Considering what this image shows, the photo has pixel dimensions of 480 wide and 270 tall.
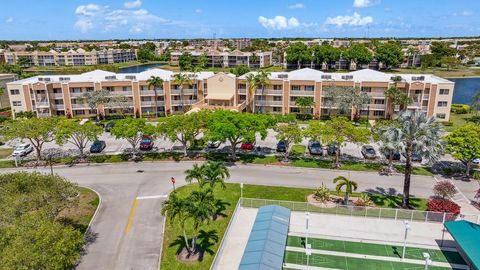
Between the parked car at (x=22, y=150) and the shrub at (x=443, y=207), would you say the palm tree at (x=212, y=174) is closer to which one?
the shrub at (x=443, y=207)

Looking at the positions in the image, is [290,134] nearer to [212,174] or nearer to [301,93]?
[212,174]

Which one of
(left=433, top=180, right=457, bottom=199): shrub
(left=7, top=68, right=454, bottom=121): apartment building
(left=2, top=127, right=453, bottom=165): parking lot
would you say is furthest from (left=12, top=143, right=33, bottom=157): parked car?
(left=433, top=180, right=457, bottom=199): shrub

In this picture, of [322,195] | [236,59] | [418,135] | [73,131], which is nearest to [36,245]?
[322,195]

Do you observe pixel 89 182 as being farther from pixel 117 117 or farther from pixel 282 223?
pixel 117 117

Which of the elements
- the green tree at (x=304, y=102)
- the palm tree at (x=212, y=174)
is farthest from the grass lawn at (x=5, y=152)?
the green tree at (x=304, y=102)

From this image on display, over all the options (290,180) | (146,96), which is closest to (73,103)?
(146,96)

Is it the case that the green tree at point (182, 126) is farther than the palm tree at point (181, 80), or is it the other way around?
the palm tree at point (181, 80)
